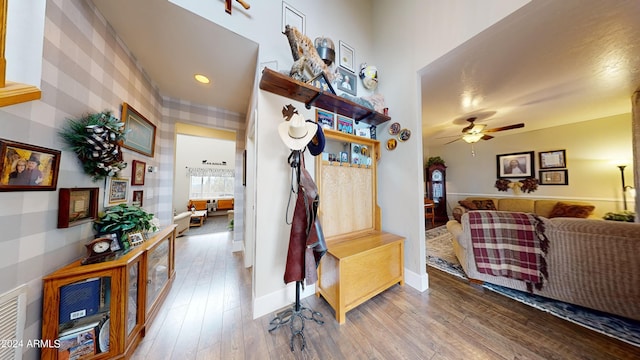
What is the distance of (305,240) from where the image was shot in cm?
133

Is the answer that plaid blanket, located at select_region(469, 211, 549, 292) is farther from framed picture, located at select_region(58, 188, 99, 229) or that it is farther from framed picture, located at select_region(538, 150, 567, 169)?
framed picture, located at select_region(538, 150, 567, 169)

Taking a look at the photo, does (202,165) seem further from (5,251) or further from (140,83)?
(5,251)

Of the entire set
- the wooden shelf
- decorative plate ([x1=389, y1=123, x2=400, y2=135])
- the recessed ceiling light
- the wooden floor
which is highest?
the recessed ceiling light

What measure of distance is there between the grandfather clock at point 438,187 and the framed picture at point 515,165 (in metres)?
1.19

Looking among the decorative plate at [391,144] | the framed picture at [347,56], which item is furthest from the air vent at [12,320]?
the framed picture at [347,56]

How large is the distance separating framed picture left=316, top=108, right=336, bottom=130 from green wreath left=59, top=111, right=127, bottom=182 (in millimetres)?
1593

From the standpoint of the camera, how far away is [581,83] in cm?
225

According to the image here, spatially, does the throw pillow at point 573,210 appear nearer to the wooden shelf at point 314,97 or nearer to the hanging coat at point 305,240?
the wooden shelf at point 314,97

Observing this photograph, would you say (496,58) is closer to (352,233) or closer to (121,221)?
(352,233)

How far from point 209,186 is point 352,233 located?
7.09m

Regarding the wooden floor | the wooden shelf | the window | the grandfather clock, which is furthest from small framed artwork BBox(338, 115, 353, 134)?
the window

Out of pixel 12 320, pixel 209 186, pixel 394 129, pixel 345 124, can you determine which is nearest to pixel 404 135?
pixel 394 129

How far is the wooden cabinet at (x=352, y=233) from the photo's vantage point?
149 centimetres

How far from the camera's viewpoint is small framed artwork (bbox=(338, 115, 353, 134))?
2.03 metres
